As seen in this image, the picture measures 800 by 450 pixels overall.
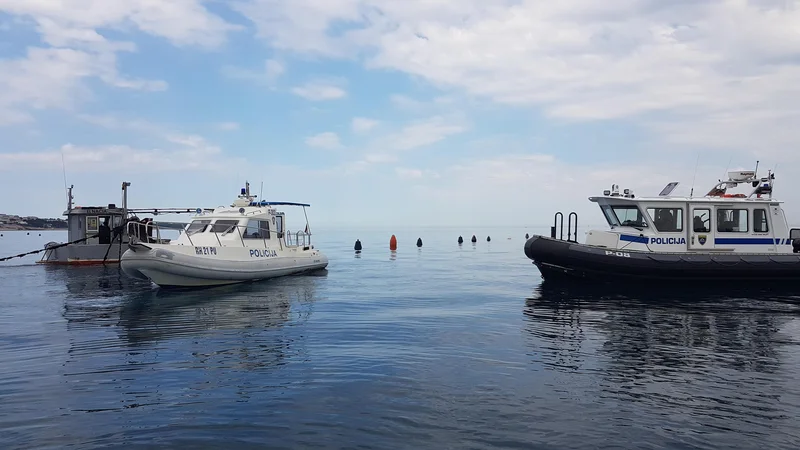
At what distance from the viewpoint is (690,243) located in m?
18.6

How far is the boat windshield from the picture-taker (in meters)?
18.9

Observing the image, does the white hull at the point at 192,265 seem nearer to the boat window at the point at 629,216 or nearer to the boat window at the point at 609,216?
the boat window at the point at 609,216

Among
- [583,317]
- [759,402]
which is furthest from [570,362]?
[583,317]

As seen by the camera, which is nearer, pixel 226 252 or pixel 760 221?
pixel 760 221

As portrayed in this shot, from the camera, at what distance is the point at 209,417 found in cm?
623

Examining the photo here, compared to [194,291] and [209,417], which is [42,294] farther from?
[209,417]

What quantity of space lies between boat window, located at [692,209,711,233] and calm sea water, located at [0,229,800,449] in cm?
351

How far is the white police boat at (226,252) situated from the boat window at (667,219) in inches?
568

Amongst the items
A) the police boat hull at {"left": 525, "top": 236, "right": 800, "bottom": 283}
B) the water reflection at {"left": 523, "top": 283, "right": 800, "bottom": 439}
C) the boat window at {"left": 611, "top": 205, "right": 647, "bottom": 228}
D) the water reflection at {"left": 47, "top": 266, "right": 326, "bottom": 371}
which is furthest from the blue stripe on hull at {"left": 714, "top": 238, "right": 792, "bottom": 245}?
the water reflection at {"left": 47, "top": 266, "right": 326, "bottom": 371}

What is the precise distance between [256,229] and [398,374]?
14.4 m

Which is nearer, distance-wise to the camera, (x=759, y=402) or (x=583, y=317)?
(x=759, y=402)

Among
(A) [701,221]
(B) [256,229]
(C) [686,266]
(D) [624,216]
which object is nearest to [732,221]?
(A) [701,221]

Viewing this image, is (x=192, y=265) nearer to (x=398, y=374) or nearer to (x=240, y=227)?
(x=240, y=227)

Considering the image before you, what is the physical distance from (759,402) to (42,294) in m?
19.4
